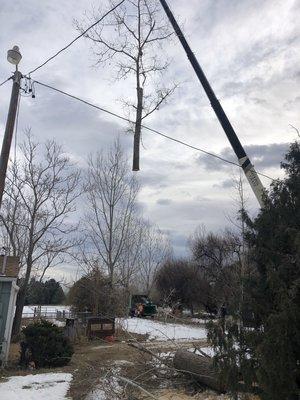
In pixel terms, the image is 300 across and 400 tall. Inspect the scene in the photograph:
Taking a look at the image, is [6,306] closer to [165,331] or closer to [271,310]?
[271,310]

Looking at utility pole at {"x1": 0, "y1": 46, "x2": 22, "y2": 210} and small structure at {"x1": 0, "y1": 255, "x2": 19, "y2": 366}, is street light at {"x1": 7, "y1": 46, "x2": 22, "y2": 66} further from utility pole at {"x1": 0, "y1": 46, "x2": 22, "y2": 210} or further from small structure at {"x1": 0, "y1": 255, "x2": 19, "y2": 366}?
small structure at {"x1": 0, "y1": 255, "x2": 19, "y2": 366}

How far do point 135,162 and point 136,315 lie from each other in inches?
1107

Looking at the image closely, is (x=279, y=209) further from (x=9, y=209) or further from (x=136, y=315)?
(x=136, y=315)

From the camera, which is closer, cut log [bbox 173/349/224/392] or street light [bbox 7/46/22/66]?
cut log [bbox 173/349/224/392]

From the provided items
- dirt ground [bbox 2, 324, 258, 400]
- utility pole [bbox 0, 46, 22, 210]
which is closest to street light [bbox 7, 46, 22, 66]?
utility pole [bbox 0, 46, 22, 210]

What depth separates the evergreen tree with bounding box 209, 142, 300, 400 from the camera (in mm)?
6039

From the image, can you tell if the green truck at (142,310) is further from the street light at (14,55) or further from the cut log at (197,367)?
the street light at (14,55)

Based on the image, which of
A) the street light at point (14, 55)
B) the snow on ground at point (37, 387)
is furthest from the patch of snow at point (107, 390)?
the street light at point (14, 55)

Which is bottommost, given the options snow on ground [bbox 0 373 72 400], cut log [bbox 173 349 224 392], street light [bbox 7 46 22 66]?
snow on ground [bbox 0 373 72 400]

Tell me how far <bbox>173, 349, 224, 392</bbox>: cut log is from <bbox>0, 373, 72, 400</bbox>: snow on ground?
2704 mm

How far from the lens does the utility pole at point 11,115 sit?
9703 mm

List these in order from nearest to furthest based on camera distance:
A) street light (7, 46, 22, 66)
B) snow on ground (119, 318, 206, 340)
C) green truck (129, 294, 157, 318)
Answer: street light (7, 46, 22, 66)
snow on ground (119, 318, 206, 340)
green truck (129, 294, 157, 318)

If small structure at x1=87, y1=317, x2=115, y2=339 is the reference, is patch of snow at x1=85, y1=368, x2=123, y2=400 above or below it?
below

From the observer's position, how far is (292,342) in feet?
20.0
